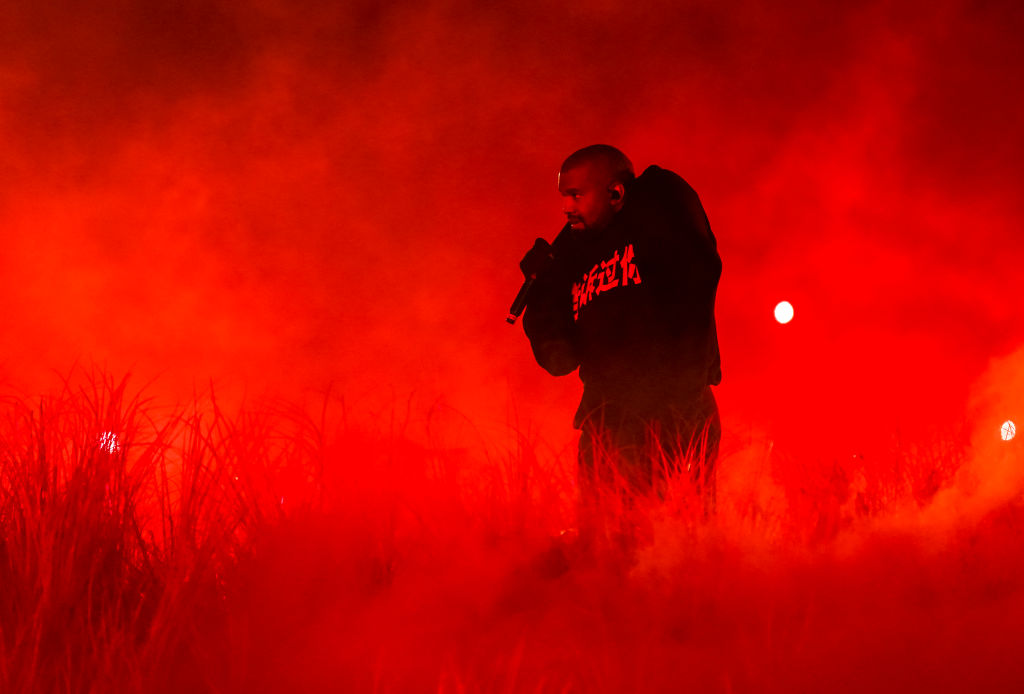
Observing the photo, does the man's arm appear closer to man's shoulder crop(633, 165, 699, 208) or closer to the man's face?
the man's face

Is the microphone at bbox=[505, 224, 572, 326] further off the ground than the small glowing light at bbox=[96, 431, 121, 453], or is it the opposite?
the microphone at bbox=[505, 224, 572, 326]

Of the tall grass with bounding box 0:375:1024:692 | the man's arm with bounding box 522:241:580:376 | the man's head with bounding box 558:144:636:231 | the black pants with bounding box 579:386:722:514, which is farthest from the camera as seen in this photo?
the man's arm with bounding box 522:241:580:376

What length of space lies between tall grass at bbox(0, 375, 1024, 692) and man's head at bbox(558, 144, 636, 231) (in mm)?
639

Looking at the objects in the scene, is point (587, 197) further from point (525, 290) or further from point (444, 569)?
point (444, 569)

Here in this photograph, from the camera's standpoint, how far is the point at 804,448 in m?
1.93

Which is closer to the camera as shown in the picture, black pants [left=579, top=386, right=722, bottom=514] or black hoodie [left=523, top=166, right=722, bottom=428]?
black pants [left=579, top=386, right=722, bottom=514]

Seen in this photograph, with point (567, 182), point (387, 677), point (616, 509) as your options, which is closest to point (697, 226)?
point (567, 182)

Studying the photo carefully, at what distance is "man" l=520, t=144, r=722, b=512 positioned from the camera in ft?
6.20

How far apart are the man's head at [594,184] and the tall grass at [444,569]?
0.64 metres

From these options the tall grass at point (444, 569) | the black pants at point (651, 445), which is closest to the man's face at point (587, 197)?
the black pants at point (651, 445)

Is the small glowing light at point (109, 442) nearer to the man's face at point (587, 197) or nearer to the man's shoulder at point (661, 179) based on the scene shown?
the man's face at point (587, 197)

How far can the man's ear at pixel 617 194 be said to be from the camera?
2.06 meters

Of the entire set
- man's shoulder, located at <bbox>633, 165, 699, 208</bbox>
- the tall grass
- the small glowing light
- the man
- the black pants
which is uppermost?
man's shoulder, located at <bbox>633, 165, 699, 208</bbox>

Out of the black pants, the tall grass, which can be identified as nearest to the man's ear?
the black pants
